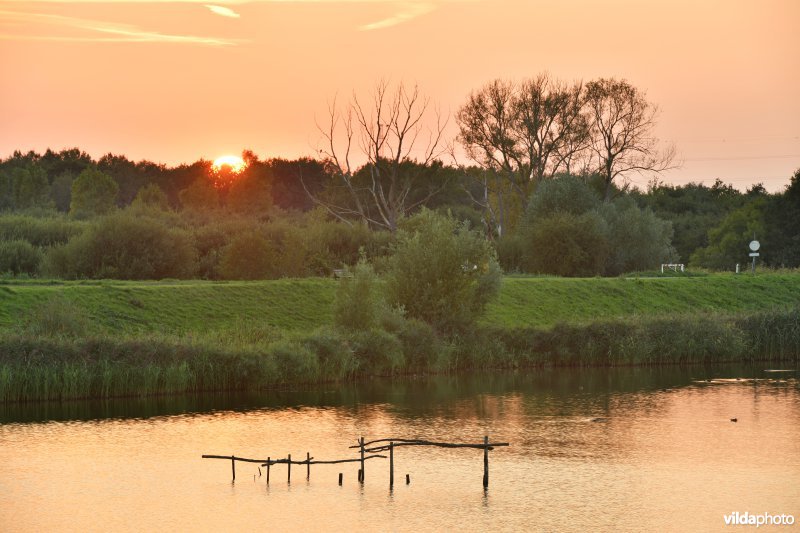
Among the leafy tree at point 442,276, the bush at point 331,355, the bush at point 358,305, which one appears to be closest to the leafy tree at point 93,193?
the leafy tree at point 442,276

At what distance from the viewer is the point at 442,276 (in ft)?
195

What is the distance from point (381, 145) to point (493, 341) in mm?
44556

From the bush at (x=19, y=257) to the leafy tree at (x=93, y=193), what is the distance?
36954 millimetres

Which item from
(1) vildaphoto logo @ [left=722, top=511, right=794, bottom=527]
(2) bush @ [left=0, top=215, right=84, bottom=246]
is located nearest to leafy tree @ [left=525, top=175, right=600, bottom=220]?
(2) bush @ [left=0, top=215, right=84, bottom=246]

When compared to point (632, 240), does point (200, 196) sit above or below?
above

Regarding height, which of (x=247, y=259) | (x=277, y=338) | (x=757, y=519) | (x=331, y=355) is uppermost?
(x=247, y=259)

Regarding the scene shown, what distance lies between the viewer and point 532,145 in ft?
347

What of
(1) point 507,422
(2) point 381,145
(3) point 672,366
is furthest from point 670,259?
(1) point 507,422

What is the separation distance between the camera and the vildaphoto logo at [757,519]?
26.9m

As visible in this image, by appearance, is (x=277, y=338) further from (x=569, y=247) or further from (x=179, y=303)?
(x=569, y=247)

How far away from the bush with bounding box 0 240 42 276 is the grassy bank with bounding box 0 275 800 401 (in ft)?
38.2

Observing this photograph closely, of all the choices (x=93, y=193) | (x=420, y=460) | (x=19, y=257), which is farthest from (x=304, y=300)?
(x=93, y=193)

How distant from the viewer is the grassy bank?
45.4 meters

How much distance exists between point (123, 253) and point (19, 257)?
723cm
